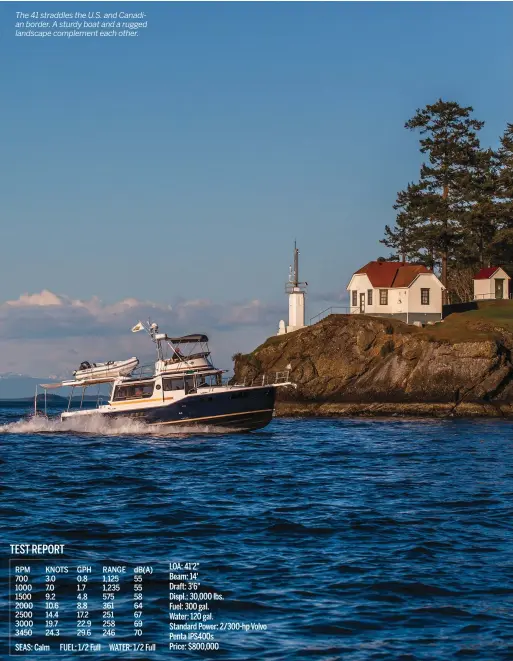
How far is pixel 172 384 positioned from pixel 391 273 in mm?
44635

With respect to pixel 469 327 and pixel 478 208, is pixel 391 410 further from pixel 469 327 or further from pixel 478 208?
A: pixel 478 208

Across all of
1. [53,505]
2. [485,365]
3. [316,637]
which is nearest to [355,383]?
[485,365]

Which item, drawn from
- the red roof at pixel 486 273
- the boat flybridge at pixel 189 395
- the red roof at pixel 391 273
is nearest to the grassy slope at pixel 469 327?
the red roof at pixel 391 273

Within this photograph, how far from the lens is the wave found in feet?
191

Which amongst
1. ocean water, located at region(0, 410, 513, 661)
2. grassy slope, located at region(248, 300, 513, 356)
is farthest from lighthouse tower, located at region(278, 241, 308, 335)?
ocean water, located at region(0, 410, 513, 661)

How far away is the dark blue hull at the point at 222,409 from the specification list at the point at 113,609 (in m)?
35.9

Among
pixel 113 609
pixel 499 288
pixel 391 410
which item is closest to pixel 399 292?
pixel 499 288

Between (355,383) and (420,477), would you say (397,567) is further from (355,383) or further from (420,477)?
(355,383)

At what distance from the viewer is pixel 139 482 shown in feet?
119

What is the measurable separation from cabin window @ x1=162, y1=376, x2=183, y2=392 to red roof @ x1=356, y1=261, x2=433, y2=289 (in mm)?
41819

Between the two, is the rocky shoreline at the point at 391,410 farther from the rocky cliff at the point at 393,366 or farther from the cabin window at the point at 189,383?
the cabin window at the point at 189,383

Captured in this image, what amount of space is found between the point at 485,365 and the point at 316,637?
63.3 metres

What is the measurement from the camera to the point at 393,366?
269ft

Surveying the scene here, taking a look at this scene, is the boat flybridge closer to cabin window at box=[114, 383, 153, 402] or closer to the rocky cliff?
cabin window at box=[114, 383, 153, 402]
